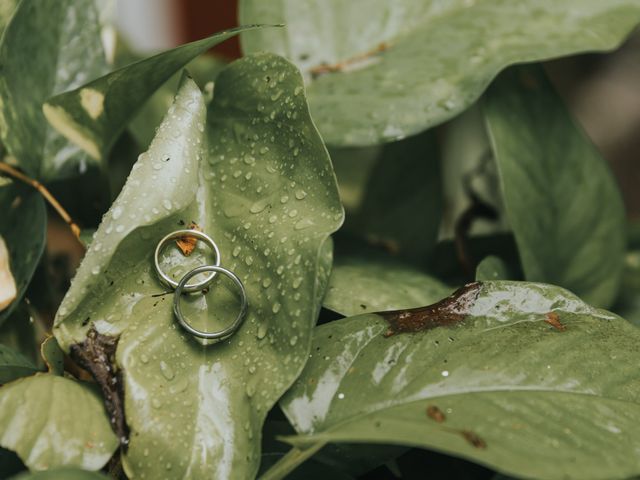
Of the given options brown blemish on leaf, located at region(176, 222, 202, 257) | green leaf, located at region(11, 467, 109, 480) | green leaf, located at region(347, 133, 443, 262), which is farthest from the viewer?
green leaf, located at region(347, 133, 443, 262)

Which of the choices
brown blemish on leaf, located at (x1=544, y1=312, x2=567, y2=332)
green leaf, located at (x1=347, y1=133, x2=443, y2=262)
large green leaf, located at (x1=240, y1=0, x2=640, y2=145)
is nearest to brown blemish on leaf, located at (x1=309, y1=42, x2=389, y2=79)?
large green leaf, located at (x1=240, y1=0, x2=640, y2=145)

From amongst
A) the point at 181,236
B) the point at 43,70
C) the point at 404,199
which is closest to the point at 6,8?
the point at 43,70

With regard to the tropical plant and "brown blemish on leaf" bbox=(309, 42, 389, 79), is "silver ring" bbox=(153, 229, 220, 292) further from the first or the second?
"brown blemish on leaf" bbox=(309, 42, 389, 79)

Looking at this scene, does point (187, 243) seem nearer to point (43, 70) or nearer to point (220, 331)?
point (220, 331)

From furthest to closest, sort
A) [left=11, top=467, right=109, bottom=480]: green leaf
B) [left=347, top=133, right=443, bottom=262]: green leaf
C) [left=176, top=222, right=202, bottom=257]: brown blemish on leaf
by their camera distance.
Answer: [left=347, top=133, right=443, bottom=262]: green leaf < [left=176, top=222, right=202, bottom=257]: brown blemish on leaf < [left=11, top=467, right=109, bottom=480]: green leaf

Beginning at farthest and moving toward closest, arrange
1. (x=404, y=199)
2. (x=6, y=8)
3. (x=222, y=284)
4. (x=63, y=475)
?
(x=404, y=199), (x=6, y=8), (x=222, y=284), (x=63, y=475)

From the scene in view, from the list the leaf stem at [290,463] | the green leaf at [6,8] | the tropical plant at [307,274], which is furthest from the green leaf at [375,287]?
the green leaf at [6,8]
